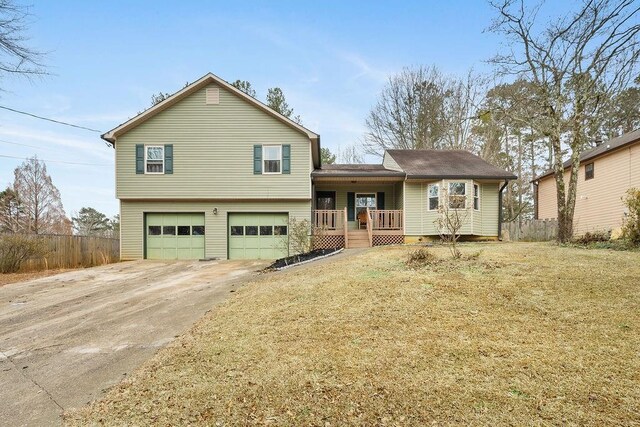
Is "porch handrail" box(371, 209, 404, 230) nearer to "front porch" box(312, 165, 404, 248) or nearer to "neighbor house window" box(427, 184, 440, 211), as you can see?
"front porch" box(312, 165, 404, 248)

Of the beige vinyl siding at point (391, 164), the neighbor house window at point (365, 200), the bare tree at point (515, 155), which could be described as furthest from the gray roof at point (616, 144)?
the neighbor house window at point (365, 200)

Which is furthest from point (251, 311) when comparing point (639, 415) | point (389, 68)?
point (389, 68)

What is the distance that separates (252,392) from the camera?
2889 millimetres

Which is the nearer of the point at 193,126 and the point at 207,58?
the point at 193,126

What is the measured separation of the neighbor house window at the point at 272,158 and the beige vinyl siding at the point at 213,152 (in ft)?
0.78

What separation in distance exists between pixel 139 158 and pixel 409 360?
14.2 meters

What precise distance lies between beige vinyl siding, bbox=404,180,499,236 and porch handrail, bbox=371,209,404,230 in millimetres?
307

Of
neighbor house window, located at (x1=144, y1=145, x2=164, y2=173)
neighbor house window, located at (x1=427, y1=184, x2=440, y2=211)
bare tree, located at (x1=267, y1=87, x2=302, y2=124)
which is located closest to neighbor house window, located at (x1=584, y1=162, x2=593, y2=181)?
neighbor house window, located at (x1=427, y1=184, x2=440, y2=211)

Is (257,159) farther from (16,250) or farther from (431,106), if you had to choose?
(431,106)

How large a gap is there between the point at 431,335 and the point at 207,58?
53.7 ft

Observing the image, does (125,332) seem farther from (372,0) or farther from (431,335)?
(372,0)

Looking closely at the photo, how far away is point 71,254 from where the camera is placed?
12.2 m

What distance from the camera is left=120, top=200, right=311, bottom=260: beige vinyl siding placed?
1401 centimetres

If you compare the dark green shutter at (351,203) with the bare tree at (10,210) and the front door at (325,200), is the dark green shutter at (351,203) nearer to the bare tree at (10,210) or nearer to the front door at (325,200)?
the front door at (325,200)
